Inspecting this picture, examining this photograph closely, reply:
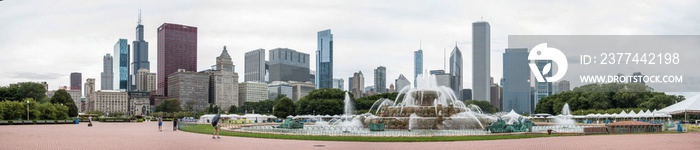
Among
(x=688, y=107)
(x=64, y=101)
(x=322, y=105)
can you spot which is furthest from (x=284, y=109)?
(x=688, y=107)

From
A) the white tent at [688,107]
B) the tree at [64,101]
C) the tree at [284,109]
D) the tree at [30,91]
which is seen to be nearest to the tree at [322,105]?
the tree at [284,109]

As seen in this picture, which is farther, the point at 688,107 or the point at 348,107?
the point at 348,107

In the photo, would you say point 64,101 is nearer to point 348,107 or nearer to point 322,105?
point 322,105

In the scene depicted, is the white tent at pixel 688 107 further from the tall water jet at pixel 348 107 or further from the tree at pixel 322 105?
the tree at pixel 322 105

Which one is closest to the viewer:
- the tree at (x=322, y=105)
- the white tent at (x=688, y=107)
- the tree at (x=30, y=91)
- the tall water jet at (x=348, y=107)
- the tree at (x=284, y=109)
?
the white tent at (x=688, y=107)

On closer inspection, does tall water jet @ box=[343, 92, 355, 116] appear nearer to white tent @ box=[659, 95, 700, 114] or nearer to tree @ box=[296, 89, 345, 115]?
tree @ box=[296, 89, 345, 115]

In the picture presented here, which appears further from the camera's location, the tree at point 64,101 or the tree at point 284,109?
the tree at point 64,101

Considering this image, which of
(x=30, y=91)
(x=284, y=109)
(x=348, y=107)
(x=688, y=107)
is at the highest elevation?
(x=30, y=91)

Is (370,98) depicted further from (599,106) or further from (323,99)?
(599,106)

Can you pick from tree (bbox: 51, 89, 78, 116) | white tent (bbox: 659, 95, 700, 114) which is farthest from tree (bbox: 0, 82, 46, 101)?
white tent (bbox: 659, 95, 700, 114)

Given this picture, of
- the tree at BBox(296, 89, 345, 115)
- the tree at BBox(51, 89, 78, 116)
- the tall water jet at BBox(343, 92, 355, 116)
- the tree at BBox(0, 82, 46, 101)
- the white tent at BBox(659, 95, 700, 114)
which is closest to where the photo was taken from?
the white tent at BBox(659, 95, 700, 114)

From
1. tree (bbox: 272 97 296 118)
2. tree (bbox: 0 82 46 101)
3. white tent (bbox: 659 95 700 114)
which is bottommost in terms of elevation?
tree (bbox: 272 97 296 118)

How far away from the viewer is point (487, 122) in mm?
40188

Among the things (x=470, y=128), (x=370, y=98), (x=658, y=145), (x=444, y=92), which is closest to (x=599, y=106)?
(x=370, y=98)
